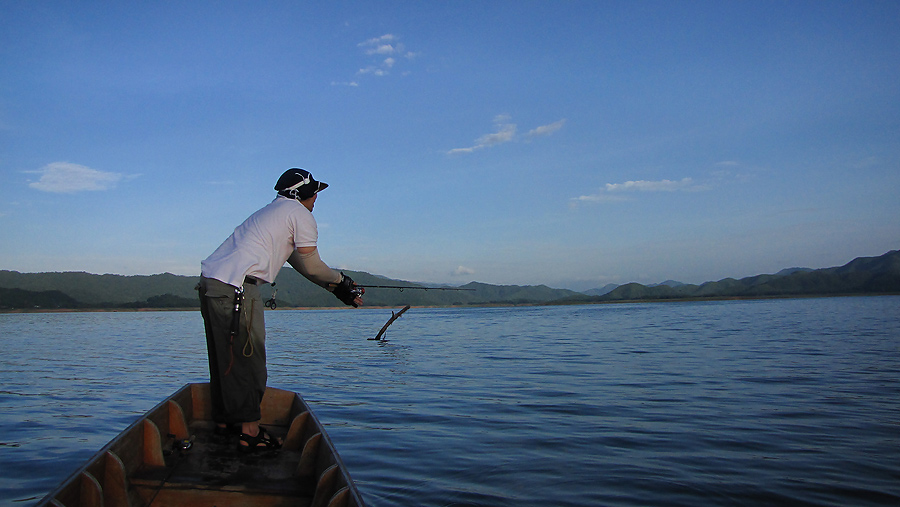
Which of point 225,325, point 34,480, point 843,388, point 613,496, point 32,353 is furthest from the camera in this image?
point 32,353

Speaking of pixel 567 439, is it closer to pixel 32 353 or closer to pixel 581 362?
pixel 581 362

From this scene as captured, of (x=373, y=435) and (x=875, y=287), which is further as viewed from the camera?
(x=875, y=287)

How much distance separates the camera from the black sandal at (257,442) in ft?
17.6

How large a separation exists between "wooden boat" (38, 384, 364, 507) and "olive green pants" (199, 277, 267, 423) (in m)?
0.52

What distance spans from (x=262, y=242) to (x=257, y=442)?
1963mm

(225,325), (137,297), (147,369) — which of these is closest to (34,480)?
(225,325)

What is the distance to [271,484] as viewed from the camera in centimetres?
448

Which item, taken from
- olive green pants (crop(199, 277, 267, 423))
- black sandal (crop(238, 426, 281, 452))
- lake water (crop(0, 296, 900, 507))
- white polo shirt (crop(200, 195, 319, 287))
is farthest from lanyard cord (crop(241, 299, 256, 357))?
lake water (crop(0, 296, 900, 507))

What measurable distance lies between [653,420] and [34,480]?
369 inches

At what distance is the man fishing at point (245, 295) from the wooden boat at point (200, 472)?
426 millimetres

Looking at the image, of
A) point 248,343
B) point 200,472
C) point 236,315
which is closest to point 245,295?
point 236,315

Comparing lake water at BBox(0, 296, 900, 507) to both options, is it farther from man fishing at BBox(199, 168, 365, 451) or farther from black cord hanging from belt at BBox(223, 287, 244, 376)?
black cord hanging from belt at BBox(223, 287, 244, 376)

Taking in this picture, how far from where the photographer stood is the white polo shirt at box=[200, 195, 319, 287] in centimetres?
495

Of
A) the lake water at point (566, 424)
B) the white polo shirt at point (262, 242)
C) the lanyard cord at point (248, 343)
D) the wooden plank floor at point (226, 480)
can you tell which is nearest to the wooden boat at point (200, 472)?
the wooden plank floor at point (226, 480)
